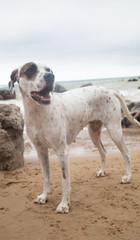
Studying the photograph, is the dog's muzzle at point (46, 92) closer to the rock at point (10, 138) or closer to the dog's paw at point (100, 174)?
the dog's paw at point (100, 174)

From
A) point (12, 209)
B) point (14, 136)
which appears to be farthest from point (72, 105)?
point (14, 136)

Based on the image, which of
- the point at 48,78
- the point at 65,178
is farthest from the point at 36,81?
the point at 65,178

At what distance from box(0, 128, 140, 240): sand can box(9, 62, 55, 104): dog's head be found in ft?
4.68

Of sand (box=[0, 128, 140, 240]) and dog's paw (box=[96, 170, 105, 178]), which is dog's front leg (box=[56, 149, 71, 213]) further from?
dog's paw (box=[96, 170, 105, 178])

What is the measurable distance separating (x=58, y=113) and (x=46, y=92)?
0.37 m

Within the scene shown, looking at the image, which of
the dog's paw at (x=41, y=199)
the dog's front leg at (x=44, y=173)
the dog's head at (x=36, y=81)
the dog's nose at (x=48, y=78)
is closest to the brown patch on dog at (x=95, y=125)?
the dog's front leg at (x=44, y=173)

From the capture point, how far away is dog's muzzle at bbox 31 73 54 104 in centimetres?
269

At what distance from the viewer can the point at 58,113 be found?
3078 mm

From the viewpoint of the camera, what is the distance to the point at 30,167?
5090 millimetres

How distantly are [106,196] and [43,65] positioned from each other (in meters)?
2.04

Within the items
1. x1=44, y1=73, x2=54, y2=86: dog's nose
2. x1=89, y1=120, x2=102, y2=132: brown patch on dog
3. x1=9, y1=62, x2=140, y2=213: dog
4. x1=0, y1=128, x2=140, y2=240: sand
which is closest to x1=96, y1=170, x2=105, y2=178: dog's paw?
x1=0, y1=128, x2=140, y2=240: sand

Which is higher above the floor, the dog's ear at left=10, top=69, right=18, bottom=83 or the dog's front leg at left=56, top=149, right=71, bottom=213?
→ the dog's ear at left=10, top=69, right=18, bottom=83

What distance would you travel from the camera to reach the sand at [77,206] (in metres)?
2.59

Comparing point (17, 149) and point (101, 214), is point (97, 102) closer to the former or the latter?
point (101, 214)
